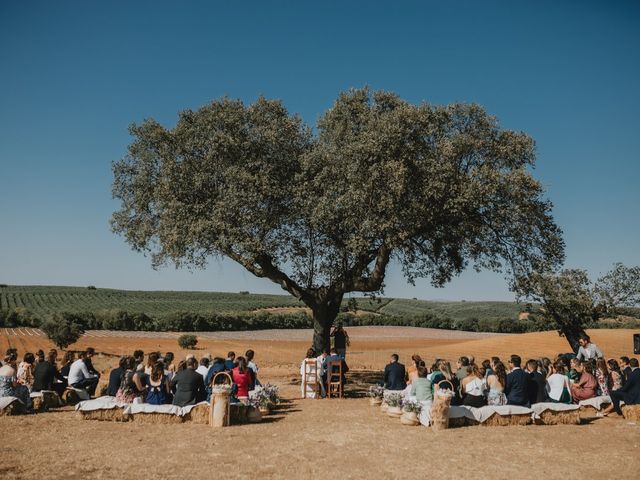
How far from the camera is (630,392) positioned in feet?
49.2

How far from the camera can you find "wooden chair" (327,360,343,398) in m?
19.1

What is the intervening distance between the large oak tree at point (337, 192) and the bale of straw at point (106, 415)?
7.99 metres

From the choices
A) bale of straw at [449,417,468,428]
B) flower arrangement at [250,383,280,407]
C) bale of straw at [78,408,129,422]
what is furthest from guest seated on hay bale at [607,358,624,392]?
bale of straw at [78,408,129,422]

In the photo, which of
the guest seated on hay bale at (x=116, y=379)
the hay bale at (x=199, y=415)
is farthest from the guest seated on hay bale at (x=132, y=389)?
the hay bale at (x=199, y=415)

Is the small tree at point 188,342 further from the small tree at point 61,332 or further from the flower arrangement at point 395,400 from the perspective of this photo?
the flower arrangement at point 395,400

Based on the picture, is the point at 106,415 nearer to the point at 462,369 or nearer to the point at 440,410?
the point at 440,410

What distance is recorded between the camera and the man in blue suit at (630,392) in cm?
1483

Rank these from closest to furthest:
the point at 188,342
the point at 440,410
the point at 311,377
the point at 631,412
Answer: the point at 440,410, the point at 631,412, the point at 311,377, the point at 188,342

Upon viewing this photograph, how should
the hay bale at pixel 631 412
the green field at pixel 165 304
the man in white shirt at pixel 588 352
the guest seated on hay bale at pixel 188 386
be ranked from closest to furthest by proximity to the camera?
the guest seated on hay bale at pixel 188 386
the hay bale at pixel 631 412
the man in white shirt at pixel 588 352
the green field at pixel 165 304

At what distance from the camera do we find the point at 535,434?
12906 millimetres

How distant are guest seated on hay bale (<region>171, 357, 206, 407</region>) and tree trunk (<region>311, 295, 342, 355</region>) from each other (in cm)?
1040

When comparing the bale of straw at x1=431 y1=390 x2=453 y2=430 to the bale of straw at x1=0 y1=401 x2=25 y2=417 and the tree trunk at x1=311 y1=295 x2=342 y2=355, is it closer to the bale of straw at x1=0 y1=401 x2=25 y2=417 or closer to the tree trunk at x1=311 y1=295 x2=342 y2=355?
the tree trunk at x1=311 y1=295 x2=342 y2=355

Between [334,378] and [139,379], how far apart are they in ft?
26.2

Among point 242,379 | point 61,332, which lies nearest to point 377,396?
point 242,379
